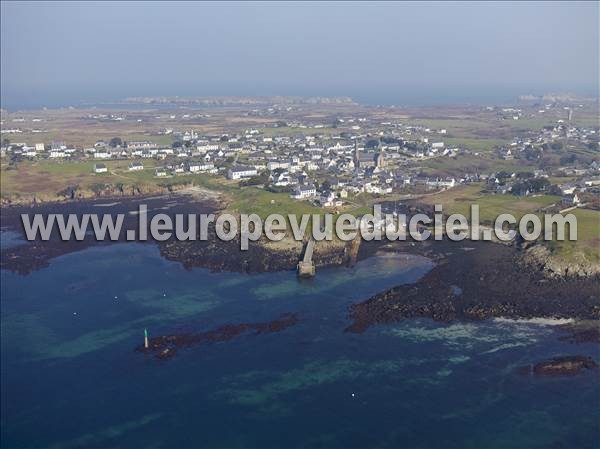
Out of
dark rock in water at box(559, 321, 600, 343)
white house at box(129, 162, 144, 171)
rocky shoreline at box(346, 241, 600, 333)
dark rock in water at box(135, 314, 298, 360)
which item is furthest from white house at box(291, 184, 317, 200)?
dark rock in water at box(559, 321, 600, 343)

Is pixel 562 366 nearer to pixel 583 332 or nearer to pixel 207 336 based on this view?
pixel 583 332

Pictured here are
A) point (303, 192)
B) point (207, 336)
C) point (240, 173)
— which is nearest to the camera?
point (207, 336)

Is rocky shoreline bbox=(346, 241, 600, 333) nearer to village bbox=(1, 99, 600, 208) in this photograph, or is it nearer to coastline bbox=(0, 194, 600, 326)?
coastline bbox=(0, 194, 600, 326)

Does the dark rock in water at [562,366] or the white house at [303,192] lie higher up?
the white house at [303,192]

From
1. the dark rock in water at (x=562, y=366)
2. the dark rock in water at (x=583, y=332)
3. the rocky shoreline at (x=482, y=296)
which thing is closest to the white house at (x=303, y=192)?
the rocky shoreline at (x=482, y=296)

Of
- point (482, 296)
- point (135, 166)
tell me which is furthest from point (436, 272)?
point (135, 166)

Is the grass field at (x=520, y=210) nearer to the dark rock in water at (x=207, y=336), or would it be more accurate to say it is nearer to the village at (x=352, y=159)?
the village at (x=352, y=159)

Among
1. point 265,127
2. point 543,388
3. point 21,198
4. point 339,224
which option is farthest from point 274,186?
point 265,127

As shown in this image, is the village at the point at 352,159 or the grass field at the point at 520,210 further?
the village at the point at 352,159
